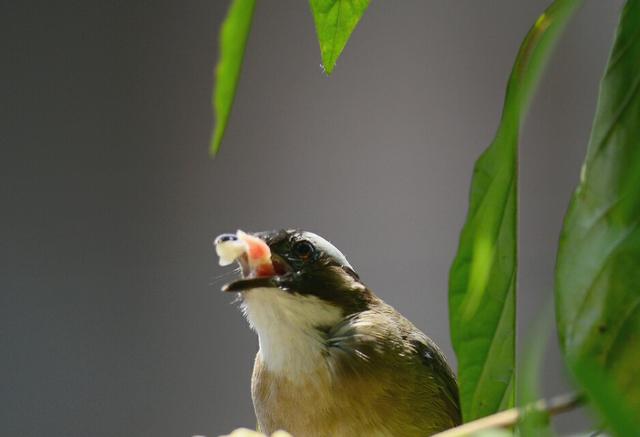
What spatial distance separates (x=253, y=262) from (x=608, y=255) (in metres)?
1.01

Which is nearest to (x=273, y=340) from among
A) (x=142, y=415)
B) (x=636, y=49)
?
(x=636, y=49)

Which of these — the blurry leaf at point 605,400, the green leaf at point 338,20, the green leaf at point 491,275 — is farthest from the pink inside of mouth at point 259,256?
the blurry leaf at point 605,400

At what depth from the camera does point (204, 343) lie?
438cm

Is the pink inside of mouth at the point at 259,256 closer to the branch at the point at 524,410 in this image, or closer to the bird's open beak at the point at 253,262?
the bird's open beak at the point at 253,262

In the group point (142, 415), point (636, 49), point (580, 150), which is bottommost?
point (142, 415)

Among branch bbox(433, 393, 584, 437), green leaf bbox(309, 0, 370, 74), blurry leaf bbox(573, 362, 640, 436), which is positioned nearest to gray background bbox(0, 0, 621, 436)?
green leaf bbox(309, 0, 370, 74)

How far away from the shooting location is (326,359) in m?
1.67

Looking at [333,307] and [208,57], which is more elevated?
[208,57]

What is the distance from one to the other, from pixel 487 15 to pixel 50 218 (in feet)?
7.13

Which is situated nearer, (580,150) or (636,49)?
(636,49)

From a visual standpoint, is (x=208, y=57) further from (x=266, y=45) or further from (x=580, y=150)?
(x=580, y=150)

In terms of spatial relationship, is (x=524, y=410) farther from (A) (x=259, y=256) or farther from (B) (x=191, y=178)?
(B) (x=191, y=178)

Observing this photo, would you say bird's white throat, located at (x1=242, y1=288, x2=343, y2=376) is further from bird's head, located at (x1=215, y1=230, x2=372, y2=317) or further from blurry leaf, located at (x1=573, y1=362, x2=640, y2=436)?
blurry leaf, located at (x1=573, y1=362, x2=640, y2=436)

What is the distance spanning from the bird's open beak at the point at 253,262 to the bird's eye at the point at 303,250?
0.13ft
